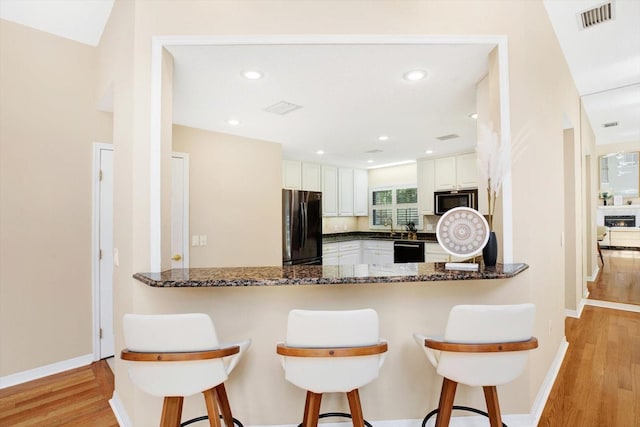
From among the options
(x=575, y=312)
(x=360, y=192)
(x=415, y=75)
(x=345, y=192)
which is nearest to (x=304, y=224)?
(x=345, y=192)

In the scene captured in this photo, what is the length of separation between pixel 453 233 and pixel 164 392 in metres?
1.63

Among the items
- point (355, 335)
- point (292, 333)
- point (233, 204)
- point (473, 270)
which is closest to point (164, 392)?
point (292, 333)

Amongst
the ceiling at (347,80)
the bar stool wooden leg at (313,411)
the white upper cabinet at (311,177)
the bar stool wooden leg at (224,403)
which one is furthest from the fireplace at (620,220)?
the bar stool wooden leg at (224,403)

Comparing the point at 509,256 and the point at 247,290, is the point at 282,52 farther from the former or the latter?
the point at 509,256

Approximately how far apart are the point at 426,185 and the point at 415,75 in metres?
3.52

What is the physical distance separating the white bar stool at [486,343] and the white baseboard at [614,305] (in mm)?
4137

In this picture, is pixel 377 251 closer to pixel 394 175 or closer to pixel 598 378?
pixel 394 175

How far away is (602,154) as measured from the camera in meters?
6.98

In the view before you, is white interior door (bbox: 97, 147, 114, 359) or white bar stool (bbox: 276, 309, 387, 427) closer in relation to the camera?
white bar stool (bbox: 276, 309, 387, 427)

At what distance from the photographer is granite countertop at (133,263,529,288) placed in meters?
1.47

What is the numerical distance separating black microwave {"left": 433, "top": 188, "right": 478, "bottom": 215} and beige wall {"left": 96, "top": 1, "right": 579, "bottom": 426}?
3.02 metres

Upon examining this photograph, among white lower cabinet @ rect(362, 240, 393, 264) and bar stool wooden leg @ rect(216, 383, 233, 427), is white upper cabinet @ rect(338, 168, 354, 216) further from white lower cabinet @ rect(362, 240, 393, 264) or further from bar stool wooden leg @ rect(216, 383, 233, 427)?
bar stool wooden leg @ rect(216, 383, 233, 427)

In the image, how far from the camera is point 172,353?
1265 millimetres

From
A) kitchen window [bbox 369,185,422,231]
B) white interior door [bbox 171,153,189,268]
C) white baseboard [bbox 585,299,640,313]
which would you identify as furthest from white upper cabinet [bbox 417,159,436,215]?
white interior door [bbox 171,153,189,268]
